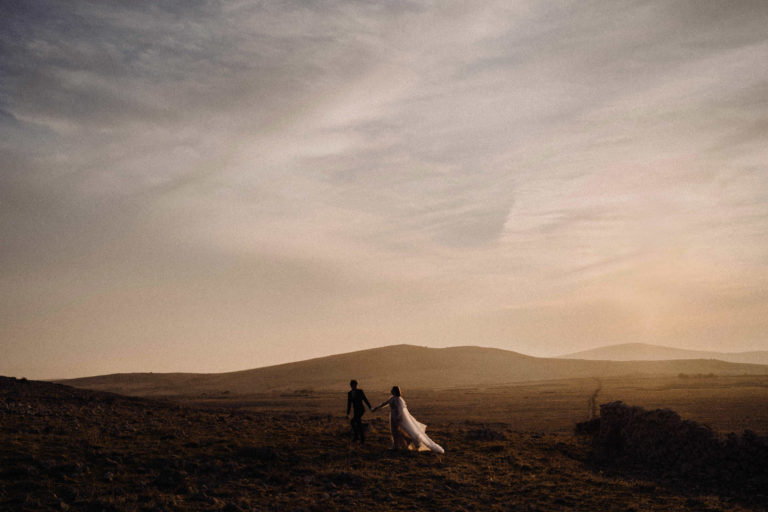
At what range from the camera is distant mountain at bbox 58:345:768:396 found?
104 meters

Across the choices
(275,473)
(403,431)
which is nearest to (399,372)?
(403,431)

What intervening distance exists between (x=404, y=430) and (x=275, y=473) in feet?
16.4

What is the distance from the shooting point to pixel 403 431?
17562 mm

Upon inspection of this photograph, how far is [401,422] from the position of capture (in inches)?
688

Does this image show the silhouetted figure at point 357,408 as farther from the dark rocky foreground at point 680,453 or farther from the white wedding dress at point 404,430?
the dark rocky foreground at point 680,453

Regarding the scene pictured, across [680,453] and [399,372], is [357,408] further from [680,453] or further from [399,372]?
[399,372]

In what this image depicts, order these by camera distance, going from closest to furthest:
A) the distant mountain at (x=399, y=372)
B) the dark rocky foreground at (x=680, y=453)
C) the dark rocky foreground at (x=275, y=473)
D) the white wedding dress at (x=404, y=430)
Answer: the dark rocky foreground at (x=275, y=473), the dark rocky foreground at (x=680, y=453), the white wedding dress at (x=404, y=430), the distant mountain at (x=399, y=372)

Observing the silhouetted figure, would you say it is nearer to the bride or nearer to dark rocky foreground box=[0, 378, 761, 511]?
dark rocky foreground box=[0, 378, 761, 511]

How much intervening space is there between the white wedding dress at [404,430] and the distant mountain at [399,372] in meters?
79.3

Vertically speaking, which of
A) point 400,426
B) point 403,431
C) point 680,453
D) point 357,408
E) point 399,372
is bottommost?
point 399,372

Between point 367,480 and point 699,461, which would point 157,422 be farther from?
point 699,461

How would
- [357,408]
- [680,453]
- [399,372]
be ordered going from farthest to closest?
1. [399,372]
2. [680,453]
3. [357,408]

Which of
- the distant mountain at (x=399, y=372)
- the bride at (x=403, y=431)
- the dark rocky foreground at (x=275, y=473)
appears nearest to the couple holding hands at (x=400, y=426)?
the bride at (x=403, y=431)

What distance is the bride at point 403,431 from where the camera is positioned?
1739 cm
